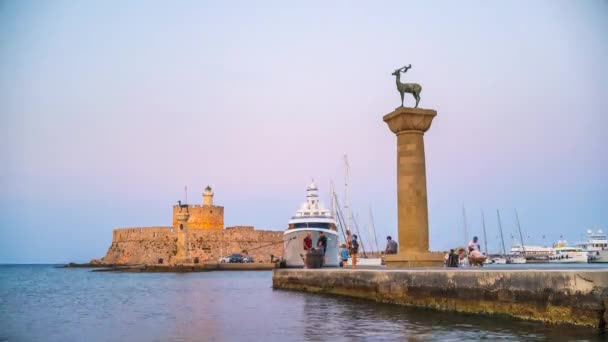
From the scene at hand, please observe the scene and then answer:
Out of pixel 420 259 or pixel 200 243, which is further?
Answer: pixel 200 243

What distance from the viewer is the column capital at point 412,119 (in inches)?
612

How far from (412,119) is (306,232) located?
49.5 ft

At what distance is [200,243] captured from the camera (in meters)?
62.5

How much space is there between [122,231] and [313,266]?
5184cm

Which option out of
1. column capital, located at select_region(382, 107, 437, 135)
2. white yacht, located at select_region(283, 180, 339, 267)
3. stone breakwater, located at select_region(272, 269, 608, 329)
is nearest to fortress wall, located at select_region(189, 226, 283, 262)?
white yacht, located at select_region(283, 180, 339, 267)

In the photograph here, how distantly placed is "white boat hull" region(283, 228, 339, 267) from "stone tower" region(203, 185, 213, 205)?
35.8m

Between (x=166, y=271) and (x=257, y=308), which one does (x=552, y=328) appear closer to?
(x=257, y=308)

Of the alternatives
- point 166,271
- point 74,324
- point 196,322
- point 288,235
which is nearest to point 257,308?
point 196,322

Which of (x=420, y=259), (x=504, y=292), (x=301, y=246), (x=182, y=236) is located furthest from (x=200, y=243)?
(x=504, y=292)

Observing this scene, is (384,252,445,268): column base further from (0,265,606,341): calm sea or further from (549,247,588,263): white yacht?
(549,247,588,263): white yacht

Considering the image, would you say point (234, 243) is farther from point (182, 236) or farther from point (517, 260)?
point (517, 260)

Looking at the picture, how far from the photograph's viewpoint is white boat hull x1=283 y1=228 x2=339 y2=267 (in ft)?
98.1

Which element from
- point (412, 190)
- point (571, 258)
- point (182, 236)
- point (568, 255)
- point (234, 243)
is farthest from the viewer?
point (234, 243)

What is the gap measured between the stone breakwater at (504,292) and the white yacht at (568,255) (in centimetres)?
5110
